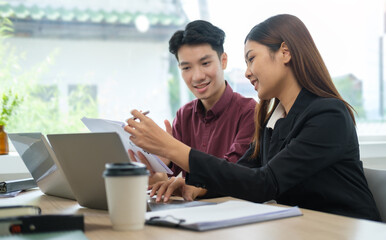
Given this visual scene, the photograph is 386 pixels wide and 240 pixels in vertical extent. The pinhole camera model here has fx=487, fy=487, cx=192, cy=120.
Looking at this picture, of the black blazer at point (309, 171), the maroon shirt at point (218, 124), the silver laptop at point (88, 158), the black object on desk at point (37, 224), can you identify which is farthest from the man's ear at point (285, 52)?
the black object on desk at point (37, 224)

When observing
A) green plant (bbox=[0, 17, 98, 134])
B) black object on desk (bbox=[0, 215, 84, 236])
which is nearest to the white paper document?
black object on desk (bbox=[0, 215, 84, 236])

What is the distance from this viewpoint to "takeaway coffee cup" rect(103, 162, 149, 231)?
0.85 meters

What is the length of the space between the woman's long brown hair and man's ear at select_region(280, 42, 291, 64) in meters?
0.01

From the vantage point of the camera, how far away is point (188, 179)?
4.36ft

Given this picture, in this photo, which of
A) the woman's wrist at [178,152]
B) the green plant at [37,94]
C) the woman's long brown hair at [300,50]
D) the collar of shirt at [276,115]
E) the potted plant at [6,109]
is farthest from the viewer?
the green plant at [37,94]

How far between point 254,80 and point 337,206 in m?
0.52

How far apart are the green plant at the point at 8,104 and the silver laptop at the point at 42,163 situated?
1.16 metres

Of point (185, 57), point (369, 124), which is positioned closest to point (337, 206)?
point (185, 57)

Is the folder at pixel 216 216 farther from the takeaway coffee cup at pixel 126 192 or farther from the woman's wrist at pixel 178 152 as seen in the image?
the woman's wrist at pixel 178 152

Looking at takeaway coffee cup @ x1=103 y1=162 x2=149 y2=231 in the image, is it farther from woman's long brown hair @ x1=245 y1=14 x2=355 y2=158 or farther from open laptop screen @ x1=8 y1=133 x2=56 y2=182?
woman's long brown hair @ x1=245 y1=14 x2=355 y2=158

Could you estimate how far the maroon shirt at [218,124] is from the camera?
214cm

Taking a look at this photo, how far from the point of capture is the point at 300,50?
1.57 metres

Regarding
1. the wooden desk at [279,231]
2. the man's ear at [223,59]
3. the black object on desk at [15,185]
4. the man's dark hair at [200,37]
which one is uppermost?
the man's dark hair at [200,37]

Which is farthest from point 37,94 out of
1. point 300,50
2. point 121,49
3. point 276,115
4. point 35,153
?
point 300,50
